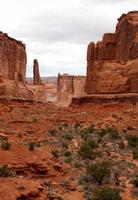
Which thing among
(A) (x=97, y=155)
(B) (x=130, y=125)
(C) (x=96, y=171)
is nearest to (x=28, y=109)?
(B) (x=130, y=125)

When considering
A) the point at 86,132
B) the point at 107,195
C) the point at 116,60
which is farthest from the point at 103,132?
the point at 107,195

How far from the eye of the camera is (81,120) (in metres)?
43.0

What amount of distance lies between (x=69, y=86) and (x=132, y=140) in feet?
287

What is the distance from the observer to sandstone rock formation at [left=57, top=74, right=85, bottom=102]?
119500mm

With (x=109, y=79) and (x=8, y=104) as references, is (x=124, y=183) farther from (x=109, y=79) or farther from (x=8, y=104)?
(x=8, y=104)

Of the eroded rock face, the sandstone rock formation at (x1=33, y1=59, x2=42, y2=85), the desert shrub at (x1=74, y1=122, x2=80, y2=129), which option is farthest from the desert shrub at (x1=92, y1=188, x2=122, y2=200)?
the sandstone rock formation at (x1=33, y1=59, x2=42, y2=85)

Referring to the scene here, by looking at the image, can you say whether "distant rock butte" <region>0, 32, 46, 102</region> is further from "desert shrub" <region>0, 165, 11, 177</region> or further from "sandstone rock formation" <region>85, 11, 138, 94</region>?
"desert shrub" <region>0, 165, 11, 177</region>

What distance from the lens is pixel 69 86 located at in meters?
120

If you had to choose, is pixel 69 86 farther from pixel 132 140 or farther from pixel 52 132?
pixel 132 140

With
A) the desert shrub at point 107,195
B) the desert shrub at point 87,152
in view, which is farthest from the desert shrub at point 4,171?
the desert shrub at point 87,152

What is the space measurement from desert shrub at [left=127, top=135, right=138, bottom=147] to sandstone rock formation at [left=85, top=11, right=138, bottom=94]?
10.7 meters

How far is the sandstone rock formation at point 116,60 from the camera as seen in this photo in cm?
4512

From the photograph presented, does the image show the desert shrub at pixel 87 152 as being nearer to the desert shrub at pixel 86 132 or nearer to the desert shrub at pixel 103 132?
the desert shrub at pixel 86 132

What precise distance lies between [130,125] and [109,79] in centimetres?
930
